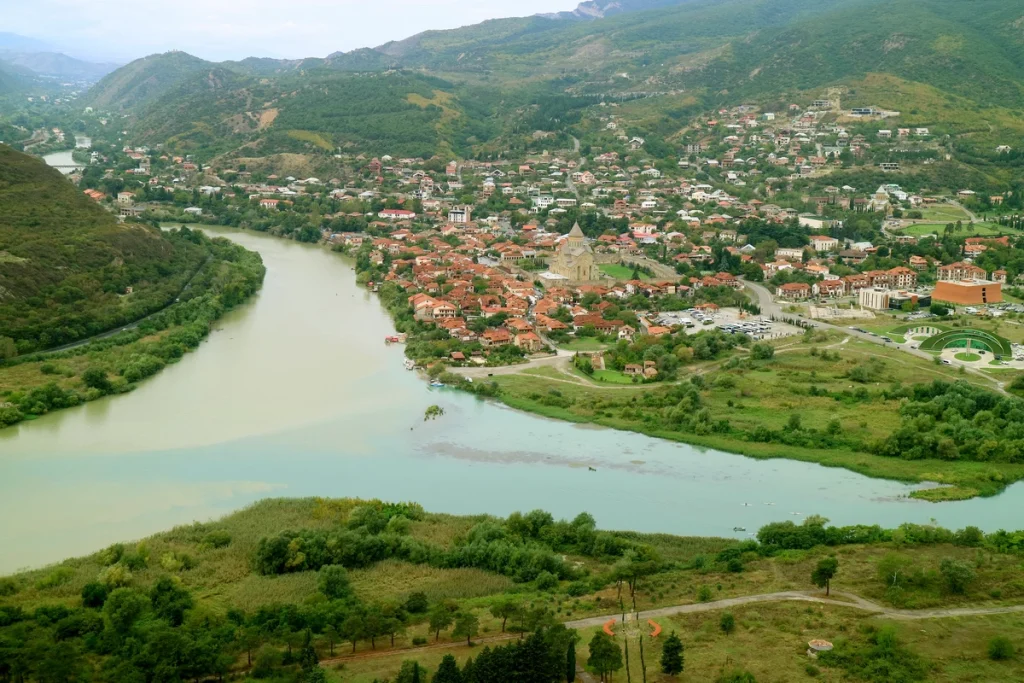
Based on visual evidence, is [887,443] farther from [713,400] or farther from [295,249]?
[295,249]

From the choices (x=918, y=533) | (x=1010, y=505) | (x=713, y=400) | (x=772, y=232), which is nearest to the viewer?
(x=918, y=533)

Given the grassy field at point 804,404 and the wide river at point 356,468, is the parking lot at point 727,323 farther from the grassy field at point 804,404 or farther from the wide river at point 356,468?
the wide river at point 356,468

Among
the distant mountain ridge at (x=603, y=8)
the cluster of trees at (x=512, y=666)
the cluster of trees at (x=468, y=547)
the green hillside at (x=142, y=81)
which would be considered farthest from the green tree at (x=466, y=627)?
the distant mountain ridge at (x=603, y=8)

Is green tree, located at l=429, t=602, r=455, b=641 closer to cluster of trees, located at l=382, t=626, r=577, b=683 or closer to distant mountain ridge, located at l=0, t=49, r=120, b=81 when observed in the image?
cluster of trees, located at l=382, t=626, r=577, b=683

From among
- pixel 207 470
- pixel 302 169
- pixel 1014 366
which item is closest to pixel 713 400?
pixel 1014 366

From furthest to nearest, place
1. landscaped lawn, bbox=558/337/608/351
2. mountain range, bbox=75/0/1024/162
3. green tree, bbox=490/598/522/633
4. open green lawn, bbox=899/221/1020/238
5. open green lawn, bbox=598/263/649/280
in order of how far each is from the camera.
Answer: mountain range, bbox=75/0/1024/162 → open green lawn, bbox=899/221/1020/238 → open green lawn, bbox=598/263/649/280 → landscaped lawn, bbox=558/337/608/351 → green tree, bbox=490/598/522/633

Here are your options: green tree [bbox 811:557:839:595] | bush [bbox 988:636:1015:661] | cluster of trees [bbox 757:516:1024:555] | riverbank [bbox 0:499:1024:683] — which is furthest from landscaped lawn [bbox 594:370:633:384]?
bush [bbox 988:636:1015:661]

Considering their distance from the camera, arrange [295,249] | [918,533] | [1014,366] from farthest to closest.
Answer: [295,249] → [1014,366] → [918,533]
